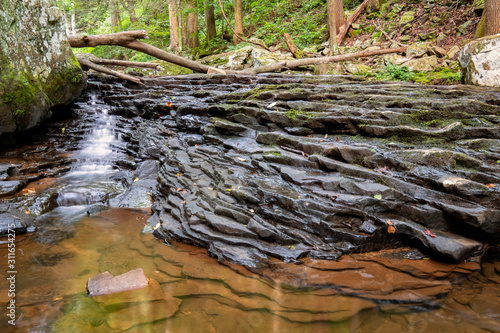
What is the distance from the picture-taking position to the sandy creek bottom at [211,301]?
9.89 ft

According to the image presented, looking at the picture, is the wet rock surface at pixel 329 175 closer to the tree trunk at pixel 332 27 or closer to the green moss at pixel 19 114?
the green moss at pixel 19 114

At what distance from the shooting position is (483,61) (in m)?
7.46

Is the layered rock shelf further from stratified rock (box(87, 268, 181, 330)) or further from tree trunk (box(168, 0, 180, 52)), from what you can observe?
tree trunk (box(168, 0, 180, 52))

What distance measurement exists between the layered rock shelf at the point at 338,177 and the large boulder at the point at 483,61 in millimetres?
656

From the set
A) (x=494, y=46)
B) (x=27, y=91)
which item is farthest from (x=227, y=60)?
(x=494, y=46)

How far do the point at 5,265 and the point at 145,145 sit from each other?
473cm

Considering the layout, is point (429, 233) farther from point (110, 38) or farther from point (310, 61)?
point (310, 61)

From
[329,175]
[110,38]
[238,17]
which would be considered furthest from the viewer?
[238,17]

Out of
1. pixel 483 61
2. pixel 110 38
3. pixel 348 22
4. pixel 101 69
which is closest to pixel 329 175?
pixel 483 61

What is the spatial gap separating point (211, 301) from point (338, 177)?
9.03 ft

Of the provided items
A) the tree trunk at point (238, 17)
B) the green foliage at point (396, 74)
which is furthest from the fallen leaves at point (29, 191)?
the tree trunk at point (238, 17)

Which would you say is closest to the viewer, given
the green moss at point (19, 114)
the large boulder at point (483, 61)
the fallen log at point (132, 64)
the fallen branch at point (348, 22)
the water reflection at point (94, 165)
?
the water reflection at point (94, 165)

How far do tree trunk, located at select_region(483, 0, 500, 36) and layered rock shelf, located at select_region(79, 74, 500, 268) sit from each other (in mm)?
3382

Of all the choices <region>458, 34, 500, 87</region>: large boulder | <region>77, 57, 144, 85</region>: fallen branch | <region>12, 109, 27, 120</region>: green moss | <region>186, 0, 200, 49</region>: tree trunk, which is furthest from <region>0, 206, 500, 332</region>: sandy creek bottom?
<region>186, 0, 200, 49</region>: tree trunk
